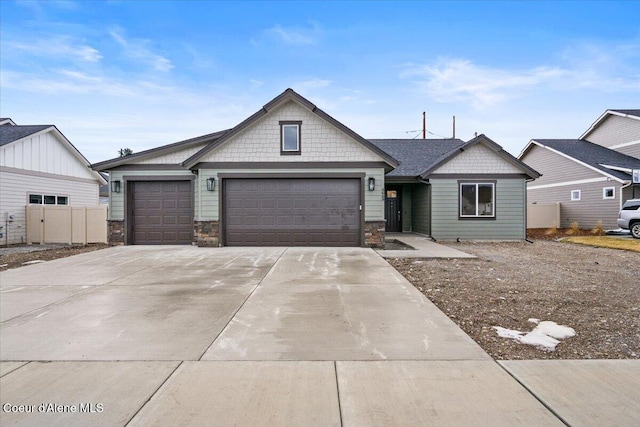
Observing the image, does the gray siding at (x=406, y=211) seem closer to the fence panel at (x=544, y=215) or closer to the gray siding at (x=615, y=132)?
the fence panel at (x=544, y=215)

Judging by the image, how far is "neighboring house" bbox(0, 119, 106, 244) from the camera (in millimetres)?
15250

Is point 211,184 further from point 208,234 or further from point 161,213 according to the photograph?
point 161,213

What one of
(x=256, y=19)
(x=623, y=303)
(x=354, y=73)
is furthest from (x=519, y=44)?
(x=623, y=303)

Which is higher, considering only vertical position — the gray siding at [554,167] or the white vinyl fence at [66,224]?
the gray siding at [554,167]

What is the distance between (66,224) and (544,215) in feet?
84.4

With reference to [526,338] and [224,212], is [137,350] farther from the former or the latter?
[224,212]

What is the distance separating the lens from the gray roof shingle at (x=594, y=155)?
19.7 meters

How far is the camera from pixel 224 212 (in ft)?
42.3

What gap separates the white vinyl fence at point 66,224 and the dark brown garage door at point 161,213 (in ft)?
6.77

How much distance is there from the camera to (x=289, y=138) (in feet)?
42.1

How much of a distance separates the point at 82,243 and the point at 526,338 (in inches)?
647

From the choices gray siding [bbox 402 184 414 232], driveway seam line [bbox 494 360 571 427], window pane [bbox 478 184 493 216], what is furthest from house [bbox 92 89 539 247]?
driveway seam line [bbox 494 360 571 427]

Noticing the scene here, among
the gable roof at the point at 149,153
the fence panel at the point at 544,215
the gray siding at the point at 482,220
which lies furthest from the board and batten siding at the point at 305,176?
the fence panel at the point at 544,215

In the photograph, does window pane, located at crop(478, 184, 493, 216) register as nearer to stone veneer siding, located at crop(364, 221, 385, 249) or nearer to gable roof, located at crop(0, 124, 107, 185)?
stone veneer siding, located at crop(364, 221, 385, 249)
